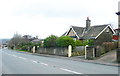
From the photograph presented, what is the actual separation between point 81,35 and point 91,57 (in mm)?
22233

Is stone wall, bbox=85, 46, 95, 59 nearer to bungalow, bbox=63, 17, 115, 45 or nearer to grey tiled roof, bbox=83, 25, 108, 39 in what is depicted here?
bungalow, bbox=63, 17, 115, 45

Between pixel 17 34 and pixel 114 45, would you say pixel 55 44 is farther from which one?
pixel 17 34

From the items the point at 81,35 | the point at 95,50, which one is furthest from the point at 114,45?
the point at 81,35

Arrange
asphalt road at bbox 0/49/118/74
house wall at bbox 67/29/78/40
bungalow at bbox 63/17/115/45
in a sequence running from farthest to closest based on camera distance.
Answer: house wall at bbox 67/29/78/40 < bungalow at bbox 63/17/115/45 < asphalt road at bbox 0/49/118/74

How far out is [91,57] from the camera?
19.7 meters

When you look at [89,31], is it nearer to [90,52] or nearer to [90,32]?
[90,32]

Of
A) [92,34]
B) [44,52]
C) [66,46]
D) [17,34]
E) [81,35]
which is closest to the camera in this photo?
[66,46]

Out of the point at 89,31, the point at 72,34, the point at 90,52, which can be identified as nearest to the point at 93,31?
the point at 89,31

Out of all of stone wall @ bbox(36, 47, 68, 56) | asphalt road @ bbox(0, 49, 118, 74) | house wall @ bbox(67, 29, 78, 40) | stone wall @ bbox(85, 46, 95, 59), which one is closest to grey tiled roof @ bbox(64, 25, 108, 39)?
house wall @ bbox(67, 29, 78, 40)

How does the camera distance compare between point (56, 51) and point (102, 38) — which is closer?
point (102, 38)

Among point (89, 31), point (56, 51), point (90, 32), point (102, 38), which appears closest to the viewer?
point (102, 38)

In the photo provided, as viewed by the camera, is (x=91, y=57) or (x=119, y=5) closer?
(x=91, y=57)

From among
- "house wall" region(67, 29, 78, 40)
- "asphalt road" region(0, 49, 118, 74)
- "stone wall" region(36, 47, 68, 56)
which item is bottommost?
"asphalt road" region(0, 49, 118, 74)

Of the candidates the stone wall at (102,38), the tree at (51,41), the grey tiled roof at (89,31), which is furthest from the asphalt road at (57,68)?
the grey tiled roof at (89,31)
